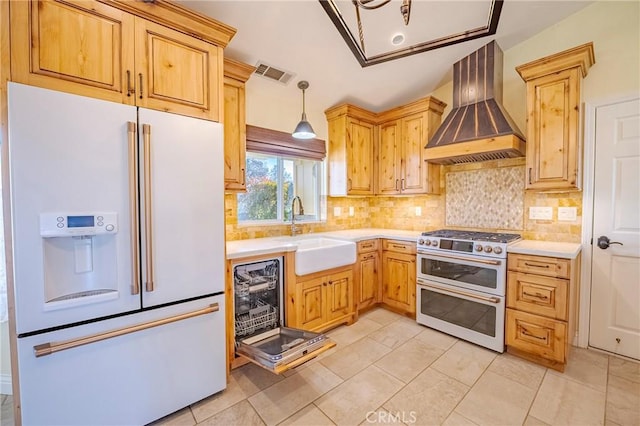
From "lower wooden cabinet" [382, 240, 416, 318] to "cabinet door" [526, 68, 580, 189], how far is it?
1316mm

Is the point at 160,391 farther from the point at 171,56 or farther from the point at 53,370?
the point at 171,56

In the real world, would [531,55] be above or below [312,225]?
above

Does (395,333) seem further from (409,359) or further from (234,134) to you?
(234,134)

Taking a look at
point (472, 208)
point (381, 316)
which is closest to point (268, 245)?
point (381, 316)

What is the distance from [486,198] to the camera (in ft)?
9.80

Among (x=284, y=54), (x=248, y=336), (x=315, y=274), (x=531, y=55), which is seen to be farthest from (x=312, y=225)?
(x=531, y=55)

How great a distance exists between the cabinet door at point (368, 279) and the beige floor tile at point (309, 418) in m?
1.40

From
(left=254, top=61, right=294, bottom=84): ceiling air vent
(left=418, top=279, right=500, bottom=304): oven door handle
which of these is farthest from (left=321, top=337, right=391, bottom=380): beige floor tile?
(left=254, top=61, right=294, bottom=84): ceiling air vent

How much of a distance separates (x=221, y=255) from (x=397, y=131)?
8.82 feet

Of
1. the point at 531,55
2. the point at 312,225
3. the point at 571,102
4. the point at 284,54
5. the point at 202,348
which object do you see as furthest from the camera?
the point at 312,225

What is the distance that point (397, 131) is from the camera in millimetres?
3453

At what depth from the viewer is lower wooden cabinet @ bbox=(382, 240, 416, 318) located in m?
2.98

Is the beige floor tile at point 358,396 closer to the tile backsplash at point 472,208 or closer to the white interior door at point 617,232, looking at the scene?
the tile backsplash at point 472,208

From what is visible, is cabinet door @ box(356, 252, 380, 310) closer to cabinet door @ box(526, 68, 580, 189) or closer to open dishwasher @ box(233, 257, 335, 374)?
open dishwasher @ box(233, 257, 335, 374)
